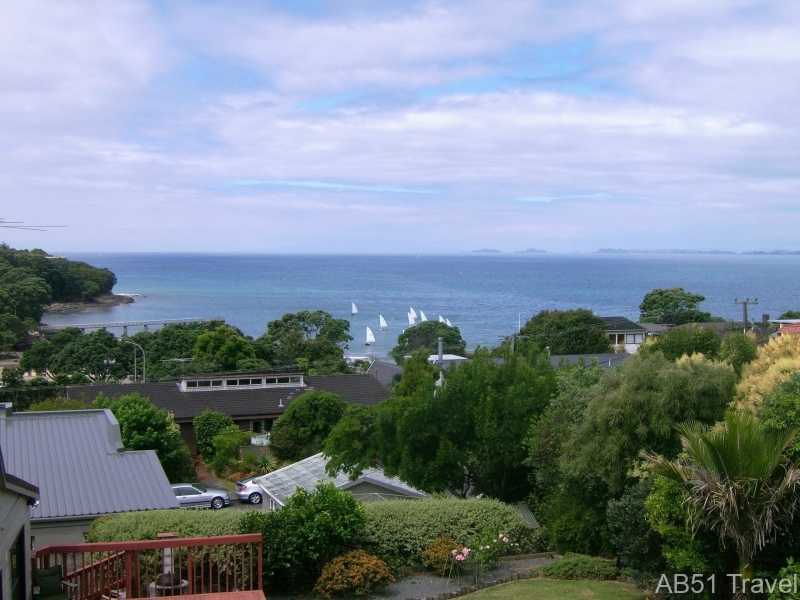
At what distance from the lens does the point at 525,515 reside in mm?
16828

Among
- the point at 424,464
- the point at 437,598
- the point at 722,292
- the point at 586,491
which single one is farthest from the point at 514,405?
the point at 722,292

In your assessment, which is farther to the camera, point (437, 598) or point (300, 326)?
point (300, 326)

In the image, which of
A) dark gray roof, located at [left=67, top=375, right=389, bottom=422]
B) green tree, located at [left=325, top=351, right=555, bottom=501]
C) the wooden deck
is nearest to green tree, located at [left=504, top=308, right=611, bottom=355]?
dark gray roof, located at [left=67, top=375, right=389, bottom=422]

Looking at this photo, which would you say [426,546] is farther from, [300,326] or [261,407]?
[300,326]

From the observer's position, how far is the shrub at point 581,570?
12312mm

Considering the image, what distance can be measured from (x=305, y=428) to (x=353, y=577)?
2046 cm

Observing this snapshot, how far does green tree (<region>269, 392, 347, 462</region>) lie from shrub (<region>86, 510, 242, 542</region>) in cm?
1894

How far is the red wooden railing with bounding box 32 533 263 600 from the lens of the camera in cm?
895

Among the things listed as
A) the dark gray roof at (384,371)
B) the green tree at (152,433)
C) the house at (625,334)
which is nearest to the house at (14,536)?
the green tree at (152,433)

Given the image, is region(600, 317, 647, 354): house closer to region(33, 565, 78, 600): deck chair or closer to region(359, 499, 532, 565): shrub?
region(359, 499, 532, 565): shrub

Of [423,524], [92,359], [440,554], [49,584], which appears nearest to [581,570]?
[440,554]

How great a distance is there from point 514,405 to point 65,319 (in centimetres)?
12379

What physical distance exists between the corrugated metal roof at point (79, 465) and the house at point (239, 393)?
804 inches

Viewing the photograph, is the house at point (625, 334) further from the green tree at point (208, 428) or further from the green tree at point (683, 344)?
the green tree at point (683, 344)
